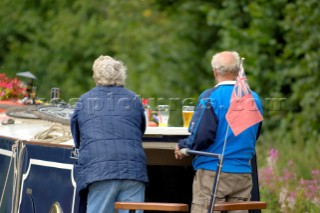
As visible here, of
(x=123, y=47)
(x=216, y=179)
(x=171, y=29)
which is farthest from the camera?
(x=123, y=47)

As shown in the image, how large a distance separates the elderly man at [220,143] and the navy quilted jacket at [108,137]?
12.6 inches

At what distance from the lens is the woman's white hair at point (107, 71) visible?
229 inches

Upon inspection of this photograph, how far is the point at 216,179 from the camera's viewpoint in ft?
17.7

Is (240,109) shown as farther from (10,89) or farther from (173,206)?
(10,89)

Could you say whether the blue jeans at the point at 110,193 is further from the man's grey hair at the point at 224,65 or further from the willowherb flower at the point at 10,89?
the willowherb flower at the point at 10,89

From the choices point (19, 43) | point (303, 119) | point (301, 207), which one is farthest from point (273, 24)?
point (19, 43)

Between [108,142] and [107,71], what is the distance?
0.47m

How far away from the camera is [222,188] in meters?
5.67

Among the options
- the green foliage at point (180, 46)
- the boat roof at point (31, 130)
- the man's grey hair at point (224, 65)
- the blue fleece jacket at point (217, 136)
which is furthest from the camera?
the green foliage at point (180, 46)

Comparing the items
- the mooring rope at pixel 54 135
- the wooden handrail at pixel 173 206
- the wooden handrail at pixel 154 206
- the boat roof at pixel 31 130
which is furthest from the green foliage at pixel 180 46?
the wooden handrail at pixel 154 206

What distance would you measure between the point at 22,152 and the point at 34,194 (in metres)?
0.39

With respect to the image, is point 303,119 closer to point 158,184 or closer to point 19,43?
point 158,184

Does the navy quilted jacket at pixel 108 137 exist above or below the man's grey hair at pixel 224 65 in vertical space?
below

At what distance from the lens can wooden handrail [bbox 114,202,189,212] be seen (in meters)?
5.49
